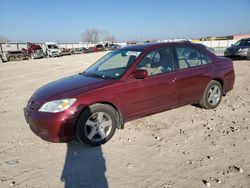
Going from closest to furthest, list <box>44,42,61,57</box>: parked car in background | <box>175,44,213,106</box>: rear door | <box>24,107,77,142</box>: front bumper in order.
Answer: <box>24,107,77,142</box>: front bumper
<box>175,44,213,106</box>: rear door
<box>44,42,61,57</box>: parked car in background

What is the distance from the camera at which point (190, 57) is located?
16.3 feet

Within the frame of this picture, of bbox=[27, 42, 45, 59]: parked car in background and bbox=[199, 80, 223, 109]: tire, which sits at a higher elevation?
bbox=[27, 42, 45, 59]: parked car in background

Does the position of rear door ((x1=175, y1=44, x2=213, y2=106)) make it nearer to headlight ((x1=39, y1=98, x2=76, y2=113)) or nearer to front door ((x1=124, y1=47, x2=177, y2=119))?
front door ((x1=124, y1=47, x2=177, y2=119))

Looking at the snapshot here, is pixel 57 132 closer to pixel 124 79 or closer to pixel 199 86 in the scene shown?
pixel 124 79

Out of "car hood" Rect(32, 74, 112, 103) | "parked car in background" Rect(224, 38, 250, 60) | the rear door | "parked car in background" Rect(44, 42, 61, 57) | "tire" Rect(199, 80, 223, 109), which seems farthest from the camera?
"parked car in background" Rect(44, 42, 61, 57)

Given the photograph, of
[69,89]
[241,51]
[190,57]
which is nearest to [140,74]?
[69,89]

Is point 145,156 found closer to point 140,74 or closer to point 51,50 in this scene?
point 140,74

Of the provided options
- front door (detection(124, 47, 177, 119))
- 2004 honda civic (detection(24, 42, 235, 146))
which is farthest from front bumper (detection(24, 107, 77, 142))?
front door (detection(124, 47, 177, 119))

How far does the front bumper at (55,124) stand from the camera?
3447 mm

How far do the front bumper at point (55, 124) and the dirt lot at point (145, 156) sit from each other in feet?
0.96

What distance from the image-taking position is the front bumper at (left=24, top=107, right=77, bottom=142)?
3.45 m

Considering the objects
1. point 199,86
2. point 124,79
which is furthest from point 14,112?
point 199,86

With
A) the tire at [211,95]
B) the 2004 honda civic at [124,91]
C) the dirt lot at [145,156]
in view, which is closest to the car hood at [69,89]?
the 2004 honda civic at [124,91]

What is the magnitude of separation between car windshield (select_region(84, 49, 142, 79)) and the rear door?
100 cm
